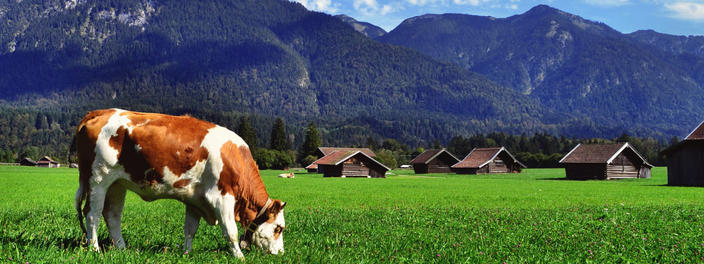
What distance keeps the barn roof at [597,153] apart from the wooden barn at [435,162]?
102ft

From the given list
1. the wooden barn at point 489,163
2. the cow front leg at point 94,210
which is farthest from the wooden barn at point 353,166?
the cow front leg at point 94,210

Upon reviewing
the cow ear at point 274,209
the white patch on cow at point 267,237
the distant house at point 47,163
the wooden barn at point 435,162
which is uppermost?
the cow ear at point 274,209

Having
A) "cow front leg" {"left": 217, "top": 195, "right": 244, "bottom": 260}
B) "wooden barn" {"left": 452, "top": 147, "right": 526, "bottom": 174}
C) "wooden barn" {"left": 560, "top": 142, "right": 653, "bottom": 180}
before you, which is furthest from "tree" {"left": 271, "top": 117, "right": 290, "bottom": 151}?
"cow front leg" {"left": 217, "top": 195, "right": 244, "bottom": 260}

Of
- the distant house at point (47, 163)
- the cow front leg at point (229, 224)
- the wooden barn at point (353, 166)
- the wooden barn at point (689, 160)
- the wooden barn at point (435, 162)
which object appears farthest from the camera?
the distant house at point (47, 163)

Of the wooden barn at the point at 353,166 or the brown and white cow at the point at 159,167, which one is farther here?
the wooden barn at the point at 353,166

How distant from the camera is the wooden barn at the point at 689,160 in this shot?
41.7 metres

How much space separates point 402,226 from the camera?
11586mm

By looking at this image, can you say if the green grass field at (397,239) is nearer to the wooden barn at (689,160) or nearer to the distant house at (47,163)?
the wooden barn at (689,160)

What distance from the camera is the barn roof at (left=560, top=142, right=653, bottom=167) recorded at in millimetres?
59250

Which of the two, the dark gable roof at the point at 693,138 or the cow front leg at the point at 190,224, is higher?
the dark gable roof at the point at 693,138

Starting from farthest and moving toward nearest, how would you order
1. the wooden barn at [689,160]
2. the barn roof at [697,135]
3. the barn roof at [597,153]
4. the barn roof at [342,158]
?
the barn roof at [342,158] < the barn roof at [597,153] < the wooden barn at [689,160] < the barn roof at [697,135]

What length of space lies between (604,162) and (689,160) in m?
15.7

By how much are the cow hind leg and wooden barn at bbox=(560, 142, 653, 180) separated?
59.9 meters

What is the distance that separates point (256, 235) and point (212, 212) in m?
0.74
